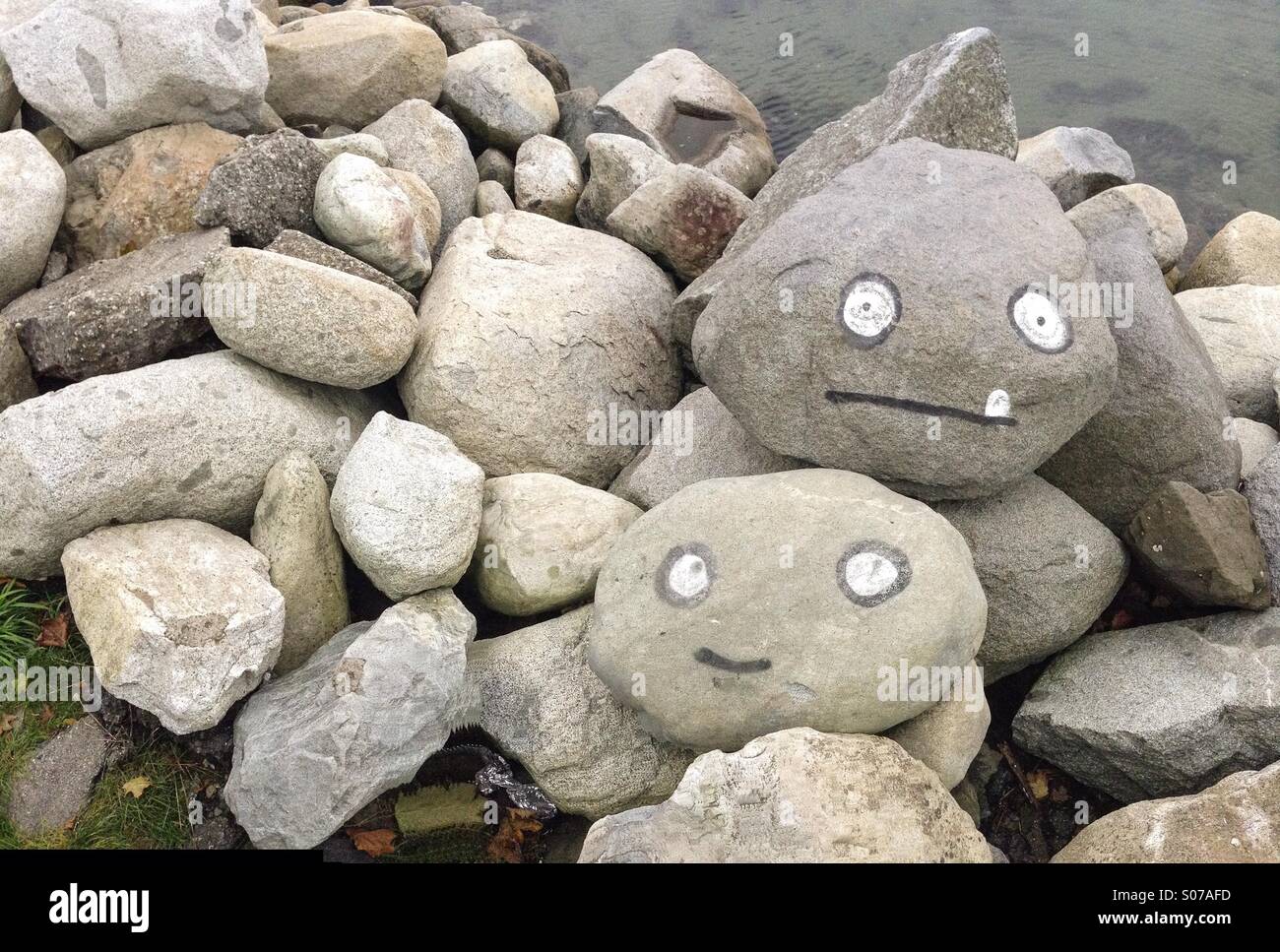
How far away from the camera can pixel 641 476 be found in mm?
6059

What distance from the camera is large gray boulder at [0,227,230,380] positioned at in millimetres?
5664

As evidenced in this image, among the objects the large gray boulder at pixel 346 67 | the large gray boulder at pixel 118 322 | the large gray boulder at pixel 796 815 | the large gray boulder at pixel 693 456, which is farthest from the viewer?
the large gray boulder at pixel 346 67

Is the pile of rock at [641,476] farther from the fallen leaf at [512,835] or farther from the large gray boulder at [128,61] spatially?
the fallen leaf at [512,835]

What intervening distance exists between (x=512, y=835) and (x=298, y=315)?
9.00 feet

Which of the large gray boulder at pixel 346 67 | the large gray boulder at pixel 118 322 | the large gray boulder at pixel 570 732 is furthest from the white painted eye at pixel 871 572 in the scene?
the large gray boulder at pixel 346 67

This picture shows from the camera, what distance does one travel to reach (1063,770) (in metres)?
5.52

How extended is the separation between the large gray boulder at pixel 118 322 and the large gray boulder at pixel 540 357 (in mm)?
1227

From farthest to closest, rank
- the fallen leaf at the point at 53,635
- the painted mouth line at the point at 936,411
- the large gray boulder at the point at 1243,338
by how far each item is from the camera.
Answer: the large gray boulder at the point at 1243,338 < the fallen leaf at the point at 53,635 < the painted mouth line at the point at 936,411

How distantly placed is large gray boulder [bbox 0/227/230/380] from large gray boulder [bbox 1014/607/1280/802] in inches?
190

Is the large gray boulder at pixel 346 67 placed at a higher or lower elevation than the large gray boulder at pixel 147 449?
higher

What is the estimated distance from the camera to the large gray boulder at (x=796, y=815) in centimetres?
418

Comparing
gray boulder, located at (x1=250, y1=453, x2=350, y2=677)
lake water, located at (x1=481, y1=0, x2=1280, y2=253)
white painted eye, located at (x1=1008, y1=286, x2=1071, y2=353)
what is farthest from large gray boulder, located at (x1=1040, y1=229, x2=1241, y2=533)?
lake water, located at (x1=481, y1=0, x2=1280, y2=253)

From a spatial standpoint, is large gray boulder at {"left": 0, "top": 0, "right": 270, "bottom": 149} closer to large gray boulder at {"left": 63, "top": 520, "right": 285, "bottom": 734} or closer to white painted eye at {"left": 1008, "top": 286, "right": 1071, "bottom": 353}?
large gray boulder at {"left": 63, "top": 520, "right": 285, "bottom": 734}

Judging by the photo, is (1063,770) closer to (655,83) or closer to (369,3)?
(655,83)
